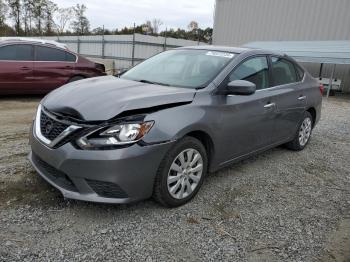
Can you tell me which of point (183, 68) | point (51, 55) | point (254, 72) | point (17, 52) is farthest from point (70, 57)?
point (254, 72)

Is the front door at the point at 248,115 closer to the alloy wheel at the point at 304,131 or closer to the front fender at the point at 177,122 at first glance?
the front fender at the point at 177,122

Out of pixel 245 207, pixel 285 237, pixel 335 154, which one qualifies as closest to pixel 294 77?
pixel 335 154

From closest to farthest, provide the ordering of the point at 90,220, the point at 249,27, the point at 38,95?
the point at 90,220 → the point at 38,95 → the point at 249,27

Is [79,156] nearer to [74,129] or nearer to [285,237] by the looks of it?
[74,129]

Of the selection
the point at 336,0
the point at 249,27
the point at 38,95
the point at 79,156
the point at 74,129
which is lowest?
the point at 38,95

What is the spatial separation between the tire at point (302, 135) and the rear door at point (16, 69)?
6.22 meters

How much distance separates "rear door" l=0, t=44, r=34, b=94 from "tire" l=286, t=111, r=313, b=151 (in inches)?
245

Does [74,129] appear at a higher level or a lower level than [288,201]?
higher

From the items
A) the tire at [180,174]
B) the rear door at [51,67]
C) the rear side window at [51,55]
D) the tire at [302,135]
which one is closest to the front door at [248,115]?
the tire at [180,174]

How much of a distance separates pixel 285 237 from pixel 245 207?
581 mm

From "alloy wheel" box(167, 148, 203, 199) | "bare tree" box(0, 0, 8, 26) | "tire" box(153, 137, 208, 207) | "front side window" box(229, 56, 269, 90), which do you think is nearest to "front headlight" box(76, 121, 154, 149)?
"tire" box(153, 137, 208, 207)

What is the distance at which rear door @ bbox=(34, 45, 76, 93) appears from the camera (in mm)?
8656

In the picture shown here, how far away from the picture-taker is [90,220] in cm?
316

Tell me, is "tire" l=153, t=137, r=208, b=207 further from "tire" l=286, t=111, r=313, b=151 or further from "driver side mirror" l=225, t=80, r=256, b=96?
"tire" l=286, t=111, r=313, b=151
